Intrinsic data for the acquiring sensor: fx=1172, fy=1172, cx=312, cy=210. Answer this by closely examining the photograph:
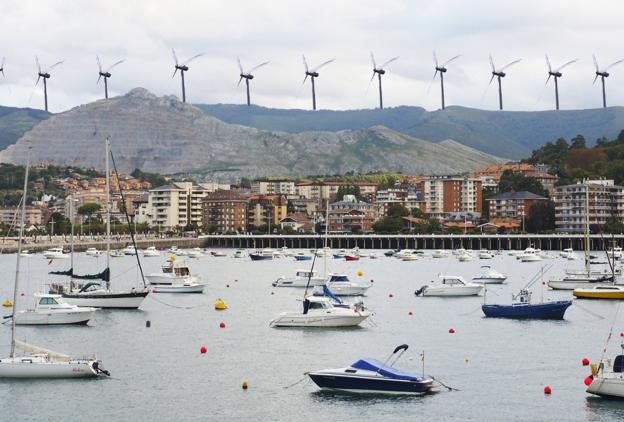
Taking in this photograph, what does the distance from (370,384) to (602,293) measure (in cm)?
4796

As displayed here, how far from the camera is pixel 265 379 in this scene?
54.1 metres

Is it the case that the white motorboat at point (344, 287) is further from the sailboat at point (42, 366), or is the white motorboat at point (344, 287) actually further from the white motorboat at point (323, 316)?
the sailboat at point (42, 366)

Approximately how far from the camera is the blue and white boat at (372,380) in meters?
48.6

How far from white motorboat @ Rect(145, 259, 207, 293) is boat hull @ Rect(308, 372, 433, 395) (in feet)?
182

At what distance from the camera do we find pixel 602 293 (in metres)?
92.1

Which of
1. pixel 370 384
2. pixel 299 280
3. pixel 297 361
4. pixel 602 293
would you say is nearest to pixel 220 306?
pixel 299 280

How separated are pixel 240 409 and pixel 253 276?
288ft

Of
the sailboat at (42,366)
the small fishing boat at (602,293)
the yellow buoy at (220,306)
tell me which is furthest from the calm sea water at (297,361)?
the small fishing boat at (602,293)

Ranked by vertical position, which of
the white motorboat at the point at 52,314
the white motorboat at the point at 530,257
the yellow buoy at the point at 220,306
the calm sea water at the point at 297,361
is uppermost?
the white motorboat at the point at 530,257

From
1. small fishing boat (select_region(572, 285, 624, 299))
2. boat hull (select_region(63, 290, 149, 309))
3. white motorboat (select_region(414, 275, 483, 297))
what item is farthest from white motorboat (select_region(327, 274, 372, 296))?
boat hull (select_region(63, 290, 149, 309))

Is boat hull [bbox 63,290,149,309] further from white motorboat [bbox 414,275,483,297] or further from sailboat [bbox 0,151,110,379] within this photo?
white motorboat [bbox 414,275,483,297]

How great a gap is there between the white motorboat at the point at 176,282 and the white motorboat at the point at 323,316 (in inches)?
1324

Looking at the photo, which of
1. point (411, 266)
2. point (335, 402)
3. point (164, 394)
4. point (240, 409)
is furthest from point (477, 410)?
point (411, 266)

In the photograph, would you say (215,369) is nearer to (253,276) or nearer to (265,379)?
(265,379)
